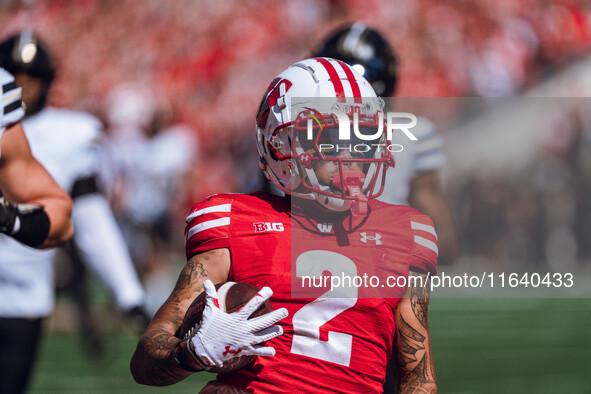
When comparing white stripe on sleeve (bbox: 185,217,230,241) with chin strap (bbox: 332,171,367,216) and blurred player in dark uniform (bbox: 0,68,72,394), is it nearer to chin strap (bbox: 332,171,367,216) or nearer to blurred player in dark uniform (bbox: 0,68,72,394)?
chin strap (bbox: 332,171,367,216)

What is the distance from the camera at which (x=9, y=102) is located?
3.46 metres

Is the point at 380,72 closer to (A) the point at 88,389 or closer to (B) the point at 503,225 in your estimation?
(A) the point at 88,389

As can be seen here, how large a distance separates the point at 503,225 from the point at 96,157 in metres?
14.1

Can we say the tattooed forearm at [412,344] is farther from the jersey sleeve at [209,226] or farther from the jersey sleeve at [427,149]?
the jersey sleeve at [427,149]

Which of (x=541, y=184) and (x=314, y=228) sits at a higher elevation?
(x=314, y=228)

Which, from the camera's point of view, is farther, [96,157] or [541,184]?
[541,184]

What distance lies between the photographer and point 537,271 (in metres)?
17.2

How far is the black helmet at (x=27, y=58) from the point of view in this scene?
4430 mm

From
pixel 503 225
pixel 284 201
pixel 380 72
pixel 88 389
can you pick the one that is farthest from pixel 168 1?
pixel 284 201

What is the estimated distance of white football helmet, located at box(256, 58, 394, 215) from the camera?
252cm

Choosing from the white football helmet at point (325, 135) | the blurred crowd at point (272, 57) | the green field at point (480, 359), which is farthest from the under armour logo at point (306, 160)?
the blurred crowd at point (272, 57)

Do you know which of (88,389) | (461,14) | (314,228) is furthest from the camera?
(461,14)

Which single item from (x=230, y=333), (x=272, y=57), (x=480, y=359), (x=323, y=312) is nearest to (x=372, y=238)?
(x=323, y=312)

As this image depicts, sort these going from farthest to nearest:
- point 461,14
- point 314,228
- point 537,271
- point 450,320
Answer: point 461,14 → point 537,271 → point 450,320 → point 314,228
